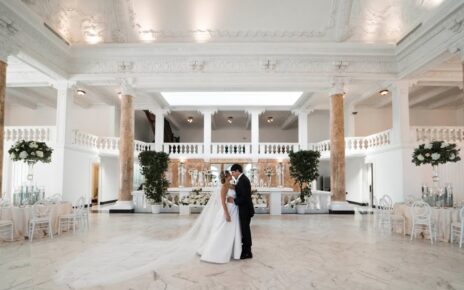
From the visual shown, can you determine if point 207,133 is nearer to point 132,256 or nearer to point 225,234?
point 132,256

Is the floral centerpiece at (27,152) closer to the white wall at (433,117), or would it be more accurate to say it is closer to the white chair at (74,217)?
the white chair at (74,217)

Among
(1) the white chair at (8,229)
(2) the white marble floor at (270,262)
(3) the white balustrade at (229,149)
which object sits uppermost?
(3) the white balustrade at (229,149)

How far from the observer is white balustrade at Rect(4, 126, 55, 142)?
12188mm

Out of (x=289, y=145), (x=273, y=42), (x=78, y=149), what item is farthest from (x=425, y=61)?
(x=78, y=149)

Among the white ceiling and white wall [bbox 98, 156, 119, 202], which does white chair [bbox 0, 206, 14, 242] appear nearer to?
the white ceiling

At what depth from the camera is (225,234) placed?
5.01 meters

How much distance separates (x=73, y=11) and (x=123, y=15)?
1.51 metres

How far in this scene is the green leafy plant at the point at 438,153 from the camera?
758 centimetres

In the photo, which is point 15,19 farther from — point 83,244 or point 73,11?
point 83,244

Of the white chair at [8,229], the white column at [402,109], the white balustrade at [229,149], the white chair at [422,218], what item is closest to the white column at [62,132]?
the white chair at [8,229]

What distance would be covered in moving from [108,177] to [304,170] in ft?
36.5

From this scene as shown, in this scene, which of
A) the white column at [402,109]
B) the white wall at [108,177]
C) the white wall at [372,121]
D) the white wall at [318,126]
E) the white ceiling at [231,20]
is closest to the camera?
the white ceiling at [231,20]

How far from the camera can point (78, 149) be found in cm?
1307

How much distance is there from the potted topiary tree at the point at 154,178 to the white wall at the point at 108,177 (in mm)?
6344
